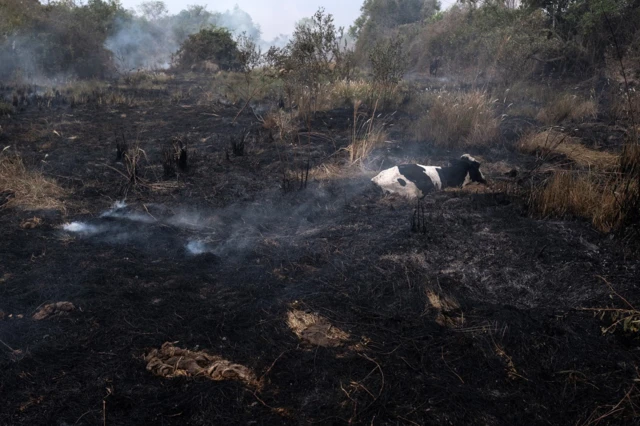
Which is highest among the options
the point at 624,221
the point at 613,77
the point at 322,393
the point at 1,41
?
the point at 1,41

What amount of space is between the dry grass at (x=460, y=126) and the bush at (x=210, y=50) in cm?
1313

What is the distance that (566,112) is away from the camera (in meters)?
7.48

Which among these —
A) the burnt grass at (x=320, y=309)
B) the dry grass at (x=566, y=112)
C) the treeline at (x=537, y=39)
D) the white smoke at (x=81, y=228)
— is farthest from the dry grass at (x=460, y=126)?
the white smoke at (x=81, y=228)

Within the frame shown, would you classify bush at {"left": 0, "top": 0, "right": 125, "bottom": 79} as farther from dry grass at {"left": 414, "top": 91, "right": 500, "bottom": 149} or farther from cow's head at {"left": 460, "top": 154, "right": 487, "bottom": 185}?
cow's head at {"left": 460, "top": 154, "right": 487, "bottom": 185}

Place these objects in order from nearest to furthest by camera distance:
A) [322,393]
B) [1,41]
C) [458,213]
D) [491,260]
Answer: [322,393]
[491,260]
[458,213]
[1,41]

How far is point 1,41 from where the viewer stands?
40.9 feet

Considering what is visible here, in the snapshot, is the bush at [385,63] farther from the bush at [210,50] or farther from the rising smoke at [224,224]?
the bush at [210,50]

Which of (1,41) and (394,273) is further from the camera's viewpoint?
(1,41)

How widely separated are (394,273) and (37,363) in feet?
7.17

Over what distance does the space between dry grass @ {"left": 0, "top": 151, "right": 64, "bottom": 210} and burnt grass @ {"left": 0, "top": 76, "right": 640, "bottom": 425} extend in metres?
0.17

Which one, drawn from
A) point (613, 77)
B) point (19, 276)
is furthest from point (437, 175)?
point (613, 77)

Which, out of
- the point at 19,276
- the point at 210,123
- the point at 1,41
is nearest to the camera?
the point at 19,276

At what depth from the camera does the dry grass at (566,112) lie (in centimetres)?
735

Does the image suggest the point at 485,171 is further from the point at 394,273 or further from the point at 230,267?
the point at 230,267
